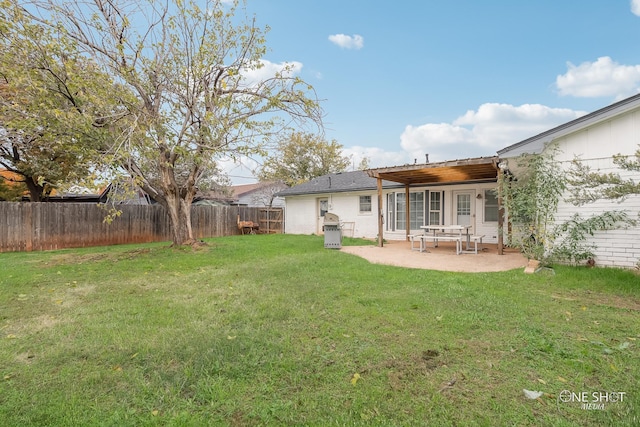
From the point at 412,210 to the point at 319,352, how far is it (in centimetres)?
1119

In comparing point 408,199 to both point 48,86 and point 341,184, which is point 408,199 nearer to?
point 341,184

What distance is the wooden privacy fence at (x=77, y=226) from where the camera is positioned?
10.8 metres

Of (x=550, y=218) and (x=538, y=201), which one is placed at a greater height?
(x=538, y=201)

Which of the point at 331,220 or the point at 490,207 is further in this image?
the point at 490,207

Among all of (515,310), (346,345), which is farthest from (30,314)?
(515,310)

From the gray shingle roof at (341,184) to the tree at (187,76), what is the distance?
5.89 metres

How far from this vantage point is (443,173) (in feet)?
34.1

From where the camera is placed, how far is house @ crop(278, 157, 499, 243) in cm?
1038

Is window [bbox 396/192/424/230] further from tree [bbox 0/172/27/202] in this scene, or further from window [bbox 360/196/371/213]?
tree [bbox 0/172/27/202]

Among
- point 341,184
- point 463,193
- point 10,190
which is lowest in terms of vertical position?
point 463,193

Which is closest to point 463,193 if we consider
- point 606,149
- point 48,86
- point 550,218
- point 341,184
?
point 550,218

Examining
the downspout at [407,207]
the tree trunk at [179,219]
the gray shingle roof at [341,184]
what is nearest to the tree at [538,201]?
the downspout at [407,207]

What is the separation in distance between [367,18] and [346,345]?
1041 centimetres

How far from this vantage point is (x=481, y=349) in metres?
3.02
